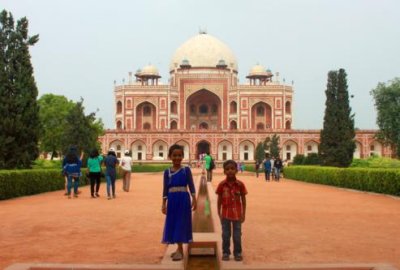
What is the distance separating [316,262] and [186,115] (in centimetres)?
5550

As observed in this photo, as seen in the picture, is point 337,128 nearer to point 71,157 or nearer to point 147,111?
point 71,157

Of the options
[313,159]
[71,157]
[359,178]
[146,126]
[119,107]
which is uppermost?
[119,107]

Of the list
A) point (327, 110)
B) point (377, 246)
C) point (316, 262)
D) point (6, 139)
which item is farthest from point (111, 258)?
point (327, 110)

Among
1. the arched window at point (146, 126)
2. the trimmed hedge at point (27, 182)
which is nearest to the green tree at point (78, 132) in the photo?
the trimmed hedge at point (27, 182)

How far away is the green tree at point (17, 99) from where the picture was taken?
1537 centimetres

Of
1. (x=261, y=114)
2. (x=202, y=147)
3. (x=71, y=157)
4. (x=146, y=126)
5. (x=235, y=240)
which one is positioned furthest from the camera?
(x=261, y=114)

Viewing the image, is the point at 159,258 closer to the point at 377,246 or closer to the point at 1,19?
the point at 377,246

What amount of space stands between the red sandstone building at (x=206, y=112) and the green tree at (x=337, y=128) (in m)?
29.5

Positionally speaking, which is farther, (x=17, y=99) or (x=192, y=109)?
(x=192, y=109)

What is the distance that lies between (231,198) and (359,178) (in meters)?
11.4

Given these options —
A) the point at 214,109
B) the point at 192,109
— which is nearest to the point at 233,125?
the point at 214,109

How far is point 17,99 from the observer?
15.7 metres

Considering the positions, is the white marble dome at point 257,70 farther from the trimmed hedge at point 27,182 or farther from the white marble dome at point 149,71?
the trimmed hedge at point 27,182

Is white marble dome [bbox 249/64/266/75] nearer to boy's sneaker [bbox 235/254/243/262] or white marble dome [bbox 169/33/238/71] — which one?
white marble dome [bbox 169/33/238/71]
